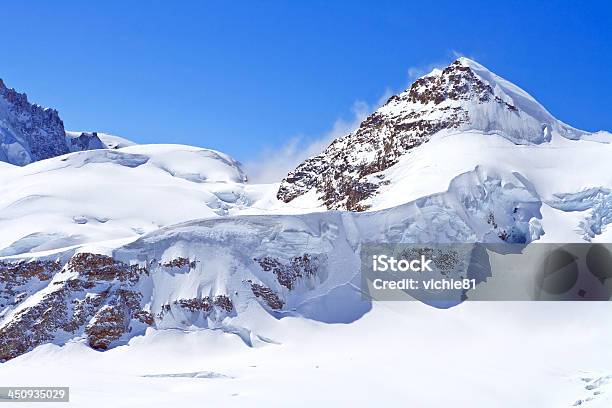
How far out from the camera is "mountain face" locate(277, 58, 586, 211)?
248 feet

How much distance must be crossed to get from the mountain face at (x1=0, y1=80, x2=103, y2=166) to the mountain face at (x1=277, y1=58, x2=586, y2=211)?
3592 inches

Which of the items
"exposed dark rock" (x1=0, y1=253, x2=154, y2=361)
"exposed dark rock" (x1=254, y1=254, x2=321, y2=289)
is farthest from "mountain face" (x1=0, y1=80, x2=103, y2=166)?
"exposed dark rock" (x1=254, y1=254, x2=321, y2=289)

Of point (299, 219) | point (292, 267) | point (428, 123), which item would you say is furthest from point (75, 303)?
point (428, 123)

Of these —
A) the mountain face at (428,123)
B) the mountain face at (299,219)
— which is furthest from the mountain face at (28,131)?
the mountain face at (428,123)

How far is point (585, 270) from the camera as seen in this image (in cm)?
5647

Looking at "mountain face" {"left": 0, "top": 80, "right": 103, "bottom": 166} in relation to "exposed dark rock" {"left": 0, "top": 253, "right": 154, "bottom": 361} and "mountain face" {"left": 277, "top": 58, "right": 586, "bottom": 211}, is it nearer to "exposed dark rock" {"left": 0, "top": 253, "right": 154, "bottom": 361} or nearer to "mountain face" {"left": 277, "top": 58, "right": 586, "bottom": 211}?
"mountain face" {"left": 277, "top": 58, "right": 586, "bottom": 211}

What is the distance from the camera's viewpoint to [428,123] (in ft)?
254

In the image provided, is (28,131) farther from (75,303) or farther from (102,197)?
(75,303)

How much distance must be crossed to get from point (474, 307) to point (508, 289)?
404cm

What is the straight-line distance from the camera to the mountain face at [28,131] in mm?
154875

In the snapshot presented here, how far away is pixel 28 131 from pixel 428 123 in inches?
4706

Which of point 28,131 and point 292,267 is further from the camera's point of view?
point 28,131

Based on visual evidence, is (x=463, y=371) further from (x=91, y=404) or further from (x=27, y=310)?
(x=27, y=310)

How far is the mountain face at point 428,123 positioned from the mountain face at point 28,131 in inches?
3592
